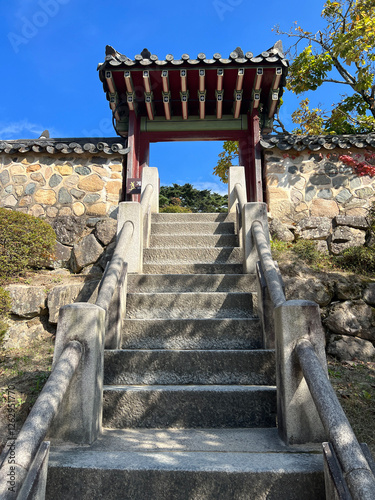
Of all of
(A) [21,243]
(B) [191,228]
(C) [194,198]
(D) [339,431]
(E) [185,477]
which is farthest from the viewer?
(C) [194,198]

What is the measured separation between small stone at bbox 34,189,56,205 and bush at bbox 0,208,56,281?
103cm

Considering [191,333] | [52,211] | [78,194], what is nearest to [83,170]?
[78,194]

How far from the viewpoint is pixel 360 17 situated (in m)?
8.65

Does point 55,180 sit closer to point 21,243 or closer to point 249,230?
point 21,243

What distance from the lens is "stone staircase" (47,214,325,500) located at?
6.01 feet

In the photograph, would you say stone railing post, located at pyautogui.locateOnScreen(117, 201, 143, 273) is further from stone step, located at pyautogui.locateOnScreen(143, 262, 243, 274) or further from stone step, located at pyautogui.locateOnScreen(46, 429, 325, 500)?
stone step, located at pyautogui.locateOnScreen(46, 429, 325, 500)

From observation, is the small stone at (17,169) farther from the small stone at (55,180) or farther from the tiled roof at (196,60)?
the tiled roof at (196,60)

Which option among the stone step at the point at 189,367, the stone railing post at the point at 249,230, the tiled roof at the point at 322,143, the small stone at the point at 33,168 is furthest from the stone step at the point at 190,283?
the small stone at the point at 33,168

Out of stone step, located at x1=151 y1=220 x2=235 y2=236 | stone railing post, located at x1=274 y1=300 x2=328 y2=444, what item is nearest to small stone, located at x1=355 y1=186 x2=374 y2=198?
stone step, located at x1=151 y1=220 x2=235 y2=236

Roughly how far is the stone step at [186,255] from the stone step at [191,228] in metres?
0.63

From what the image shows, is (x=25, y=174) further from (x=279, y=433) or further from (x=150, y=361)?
(x=279, y=433)

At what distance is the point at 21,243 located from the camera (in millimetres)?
5375

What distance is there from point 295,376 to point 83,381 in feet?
4.17

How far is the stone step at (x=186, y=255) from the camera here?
15.1ft
